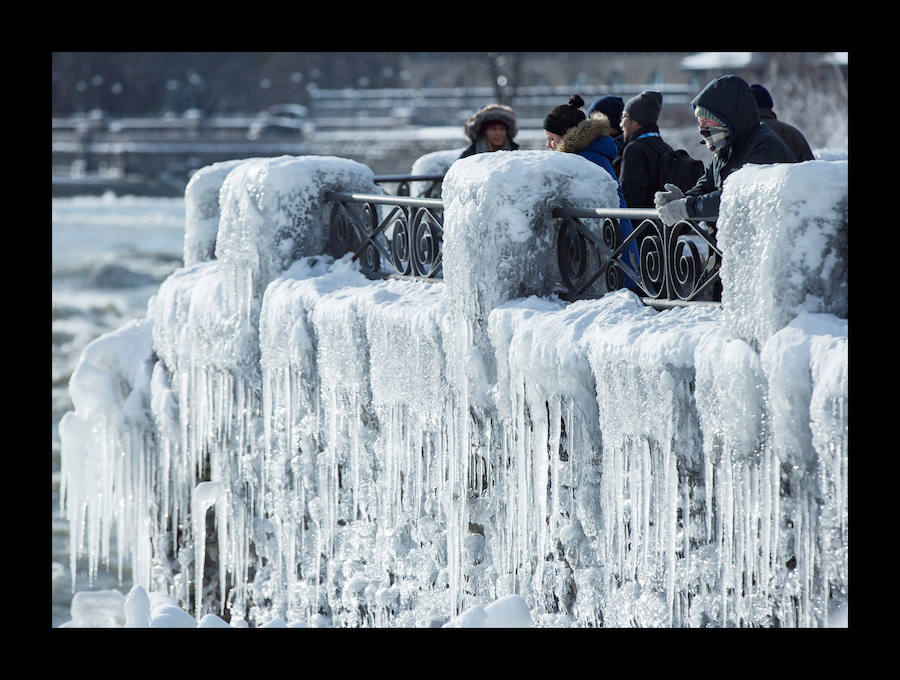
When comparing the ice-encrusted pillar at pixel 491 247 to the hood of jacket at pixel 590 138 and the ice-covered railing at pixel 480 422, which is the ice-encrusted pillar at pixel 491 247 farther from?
the hood of jacket at pixel 590 138

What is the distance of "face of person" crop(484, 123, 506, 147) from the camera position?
9.04 m

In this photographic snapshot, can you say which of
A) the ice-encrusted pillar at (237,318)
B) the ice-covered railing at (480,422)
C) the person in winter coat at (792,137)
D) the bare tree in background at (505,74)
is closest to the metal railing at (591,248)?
the ice-covered railing at (480,422)

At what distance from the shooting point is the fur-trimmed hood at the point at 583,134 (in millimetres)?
7270

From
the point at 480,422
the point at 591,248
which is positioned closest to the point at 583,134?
the point at 591,248

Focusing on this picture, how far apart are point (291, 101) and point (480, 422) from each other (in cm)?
7008

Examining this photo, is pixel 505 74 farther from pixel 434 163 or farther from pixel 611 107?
pixel 611 107

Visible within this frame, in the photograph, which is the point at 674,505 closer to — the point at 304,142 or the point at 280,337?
the point at 280,337

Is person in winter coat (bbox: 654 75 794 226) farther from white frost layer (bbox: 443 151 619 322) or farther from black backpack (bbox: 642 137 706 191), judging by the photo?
black backpack (bbox: 642 137 706 191)

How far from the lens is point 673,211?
5.59 meters

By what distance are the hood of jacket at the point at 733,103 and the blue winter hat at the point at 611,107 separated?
234 centimetres

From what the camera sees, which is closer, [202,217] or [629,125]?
[629,125]

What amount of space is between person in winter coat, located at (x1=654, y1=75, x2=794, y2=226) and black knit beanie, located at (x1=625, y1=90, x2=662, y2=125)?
60.5 inches

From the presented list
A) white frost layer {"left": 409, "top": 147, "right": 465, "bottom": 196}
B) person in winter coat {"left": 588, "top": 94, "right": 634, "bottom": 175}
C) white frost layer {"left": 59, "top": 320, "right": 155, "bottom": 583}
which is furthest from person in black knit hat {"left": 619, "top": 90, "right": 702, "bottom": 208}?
white frost layer {"left": 409, "top": 147, "right": 465, "bottom": 196}
